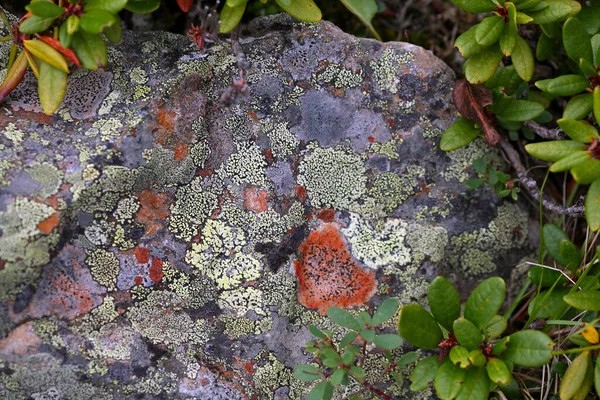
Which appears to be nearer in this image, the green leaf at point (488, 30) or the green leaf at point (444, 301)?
the green leaf at point (444, 301)

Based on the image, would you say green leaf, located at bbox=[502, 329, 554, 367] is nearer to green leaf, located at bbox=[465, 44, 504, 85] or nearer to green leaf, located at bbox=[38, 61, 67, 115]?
green leaf, located at bbox=[465, 44, 504, 85]

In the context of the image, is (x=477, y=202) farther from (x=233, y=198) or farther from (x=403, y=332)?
(x=233, y=198)

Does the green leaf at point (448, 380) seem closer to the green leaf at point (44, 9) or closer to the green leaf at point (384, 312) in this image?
the green leaf at point (384, 312)

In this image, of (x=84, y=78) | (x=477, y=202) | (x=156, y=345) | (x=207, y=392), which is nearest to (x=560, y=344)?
(x=477, y=202)

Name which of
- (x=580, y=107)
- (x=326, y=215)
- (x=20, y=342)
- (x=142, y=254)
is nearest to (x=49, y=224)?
(x=142, y=254)

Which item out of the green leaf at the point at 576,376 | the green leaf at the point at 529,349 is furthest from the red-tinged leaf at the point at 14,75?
the green leaf at the point at 576,376

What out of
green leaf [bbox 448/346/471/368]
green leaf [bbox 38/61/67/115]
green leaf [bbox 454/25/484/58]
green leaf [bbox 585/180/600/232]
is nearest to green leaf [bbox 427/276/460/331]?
green leaf [bbox 448/346/471/368]

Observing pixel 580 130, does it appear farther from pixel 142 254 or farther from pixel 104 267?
pixel 104 267
